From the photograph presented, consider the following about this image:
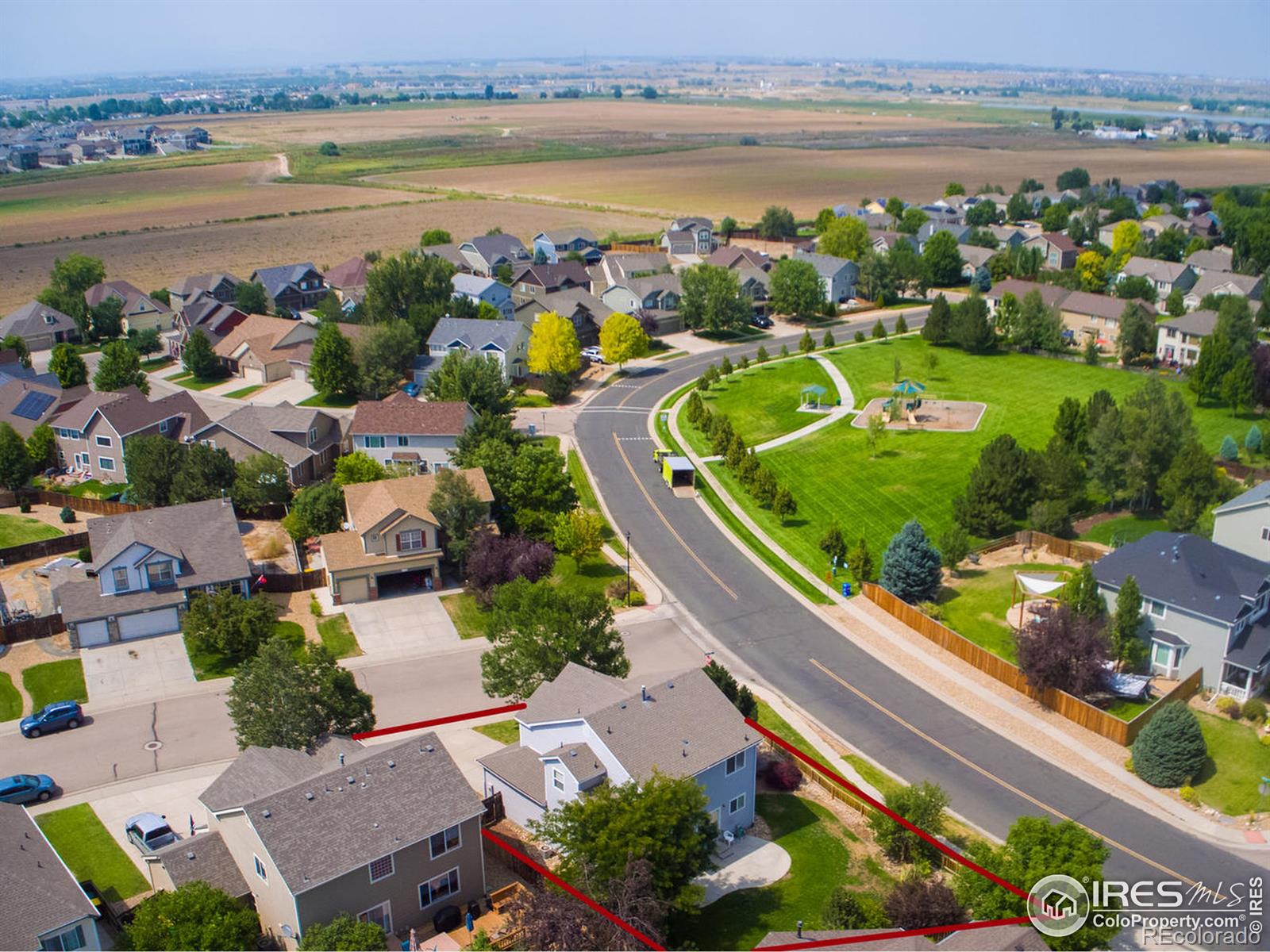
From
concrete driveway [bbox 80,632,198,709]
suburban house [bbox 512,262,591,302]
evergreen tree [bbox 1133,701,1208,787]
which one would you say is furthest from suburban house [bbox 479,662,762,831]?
suburban house [bbox 512,262,591,302]

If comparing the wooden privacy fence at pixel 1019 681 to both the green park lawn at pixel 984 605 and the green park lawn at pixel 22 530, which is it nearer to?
the green park lawn at pixel 984 605

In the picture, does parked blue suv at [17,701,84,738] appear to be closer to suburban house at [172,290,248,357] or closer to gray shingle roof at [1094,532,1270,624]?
gray shingle roof at [1094,532,1270,624]

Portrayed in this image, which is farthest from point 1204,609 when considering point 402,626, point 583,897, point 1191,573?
point 402,626

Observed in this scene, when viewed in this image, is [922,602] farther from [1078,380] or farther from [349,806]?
[1078,380]

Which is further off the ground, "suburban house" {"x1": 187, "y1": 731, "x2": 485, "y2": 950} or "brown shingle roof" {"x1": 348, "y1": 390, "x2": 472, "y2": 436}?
"brown shingle roof" {"x1": 348, "y1": 390, "x2": 472, "y2": 436}

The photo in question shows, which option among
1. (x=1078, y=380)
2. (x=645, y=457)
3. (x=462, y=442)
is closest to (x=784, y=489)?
(x=645, y=457)
